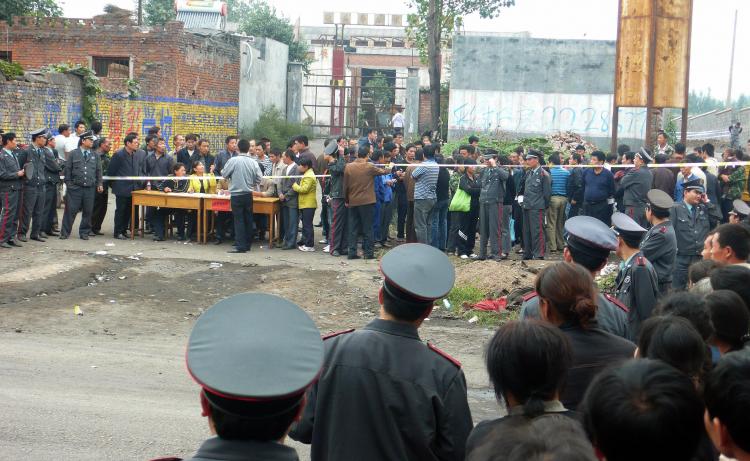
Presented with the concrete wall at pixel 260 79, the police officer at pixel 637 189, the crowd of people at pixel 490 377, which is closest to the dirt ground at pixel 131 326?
the police officer at pixel 637 189

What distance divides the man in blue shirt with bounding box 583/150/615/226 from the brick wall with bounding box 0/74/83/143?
13288 mm

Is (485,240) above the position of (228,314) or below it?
below

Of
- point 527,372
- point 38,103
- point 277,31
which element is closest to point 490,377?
point 527,372

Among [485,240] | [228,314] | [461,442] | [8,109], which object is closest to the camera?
[228,314]

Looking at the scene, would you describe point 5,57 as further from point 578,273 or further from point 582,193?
point 578,273

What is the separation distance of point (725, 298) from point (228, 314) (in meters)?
2.79

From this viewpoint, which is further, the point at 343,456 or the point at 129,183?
the point at 129,183

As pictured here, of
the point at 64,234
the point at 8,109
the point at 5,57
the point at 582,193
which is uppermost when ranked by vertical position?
the point at 5,57

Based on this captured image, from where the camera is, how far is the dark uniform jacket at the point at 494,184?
16297 mm

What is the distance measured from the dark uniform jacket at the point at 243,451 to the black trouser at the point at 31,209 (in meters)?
14.5

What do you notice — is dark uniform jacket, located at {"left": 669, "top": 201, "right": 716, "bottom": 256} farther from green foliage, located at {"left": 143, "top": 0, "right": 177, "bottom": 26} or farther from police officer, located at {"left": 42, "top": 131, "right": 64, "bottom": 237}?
green foliage, located at {"left": 143, "top": 0, "right": 177, "bottom": 26}

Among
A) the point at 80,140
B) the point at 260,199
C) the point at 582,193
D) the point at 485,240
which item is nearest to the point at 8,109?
the point at 80,140

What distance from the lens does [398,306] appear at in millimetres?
3926

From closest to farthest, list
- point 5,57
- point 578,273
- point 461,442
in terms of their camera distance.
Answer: point 461,442, point 578,273, point 5,57
